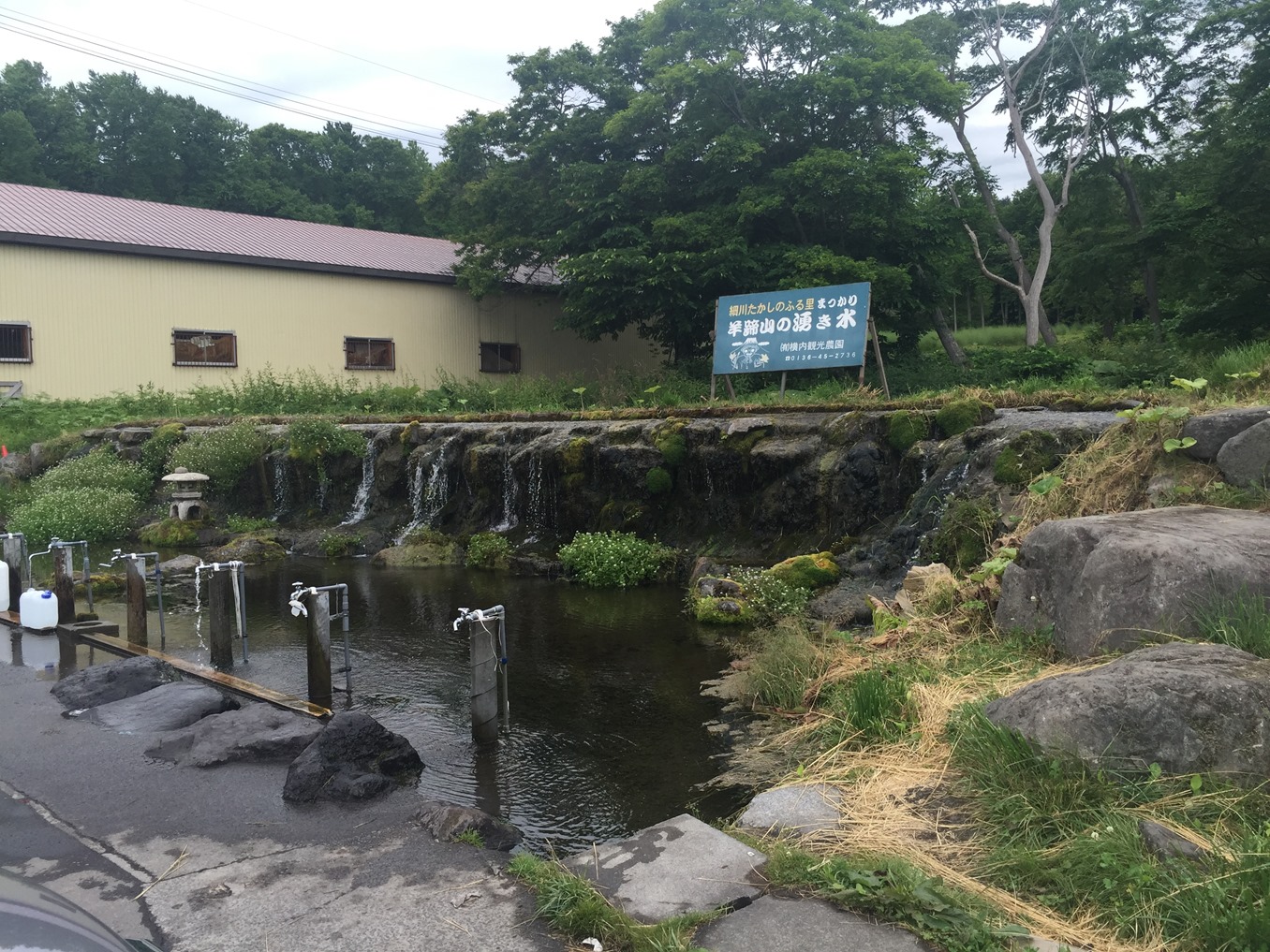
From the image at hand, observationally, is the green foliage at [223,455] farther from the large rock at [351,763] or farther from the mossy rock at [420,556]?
the large rock at [351,763]

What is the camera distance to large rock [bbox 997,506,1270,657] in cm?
518

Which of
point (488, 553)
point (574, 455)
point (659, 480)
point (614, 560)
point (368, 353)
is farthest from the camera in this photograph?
point (368, 353)

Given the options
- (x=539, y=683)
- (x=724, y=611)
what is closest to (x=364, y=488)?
(x=724, y=611)

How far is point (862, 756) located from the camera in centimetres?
542

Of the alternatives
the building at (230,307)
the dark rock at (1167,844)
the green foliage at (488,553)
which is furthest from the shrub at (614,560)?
the building at (230,307)

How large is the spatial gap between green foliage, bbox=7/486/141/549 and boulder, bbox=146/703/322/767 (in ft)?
39.3

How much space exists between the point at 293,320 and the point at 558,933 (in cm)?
2501

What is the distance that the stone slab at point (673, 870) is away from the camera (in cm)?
380

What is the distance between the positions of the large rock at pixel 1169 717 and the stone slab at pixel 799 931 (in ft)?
4.21

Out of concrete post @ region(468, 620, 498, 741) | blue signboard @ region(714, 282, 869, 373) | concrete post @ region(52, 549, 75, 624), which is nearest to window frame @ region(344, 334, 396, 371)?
blue signboard @ region(714, 282, 869, 373)

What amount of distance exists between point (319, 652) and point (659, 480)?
25.4 feet

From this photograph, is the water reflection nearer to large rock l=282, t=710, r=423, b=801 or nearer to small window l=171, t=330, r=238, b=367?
large rock l=282, t=710, r=423, b=801

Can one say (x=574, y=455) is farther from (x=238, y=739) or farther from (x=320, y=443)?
(x=238, y=739)

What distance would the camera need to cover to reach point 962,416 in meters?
12.4
